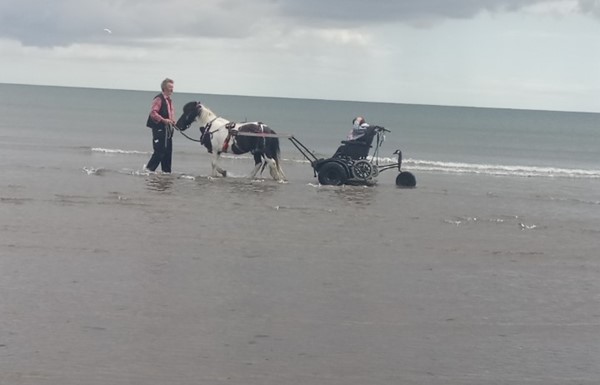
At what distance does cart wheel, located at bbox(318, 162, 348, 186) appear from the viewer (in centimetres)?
1625

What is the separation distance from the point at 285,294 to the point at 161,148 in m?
9.88

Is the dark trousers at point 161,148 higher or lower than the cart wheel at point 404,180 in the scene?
higher

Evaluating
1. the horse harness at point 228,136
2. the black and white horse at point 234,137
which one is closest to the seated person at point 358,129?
the black and white horse at point 234,137

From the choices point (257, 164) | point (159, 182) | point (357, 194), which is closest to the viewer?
point (357, 194)

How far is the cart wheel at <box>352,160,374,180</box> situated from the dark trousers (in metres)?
3.43

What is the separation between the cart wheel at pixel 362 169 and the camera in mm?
16328

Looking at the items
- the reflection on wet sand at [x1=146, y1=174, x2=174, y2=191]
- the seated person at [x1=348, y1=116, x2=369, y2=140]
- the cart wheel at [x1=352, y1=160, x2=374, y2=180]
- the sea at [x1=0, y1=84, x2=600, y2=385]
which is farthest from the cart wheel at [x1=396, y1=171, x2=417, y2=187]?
the reflection on wet sand at [x1=146, y1=174, x2=174, y2=191]

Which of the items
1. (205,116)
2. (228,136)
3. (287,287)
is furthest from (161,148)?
(287,287)

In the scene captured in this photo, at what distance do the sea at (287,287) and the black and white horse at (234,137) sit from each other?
1.47 meters

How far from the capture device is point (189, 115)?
16641 millimetres

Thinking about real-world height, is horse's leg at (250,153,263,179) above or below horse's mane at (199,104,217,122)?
below

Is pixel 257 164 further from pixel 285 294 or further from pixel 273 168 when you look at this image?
pixel 285 294

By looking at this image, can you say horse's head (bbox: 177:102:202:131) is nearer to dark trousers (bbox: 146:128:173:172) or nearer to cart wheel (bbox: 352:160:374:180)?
dark trousers (bbox: 146:128:173:172)

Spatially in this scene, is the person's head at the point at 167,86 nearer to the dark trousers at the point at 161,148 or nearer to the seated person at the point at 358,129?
the dark trousers at the point at 161,148
